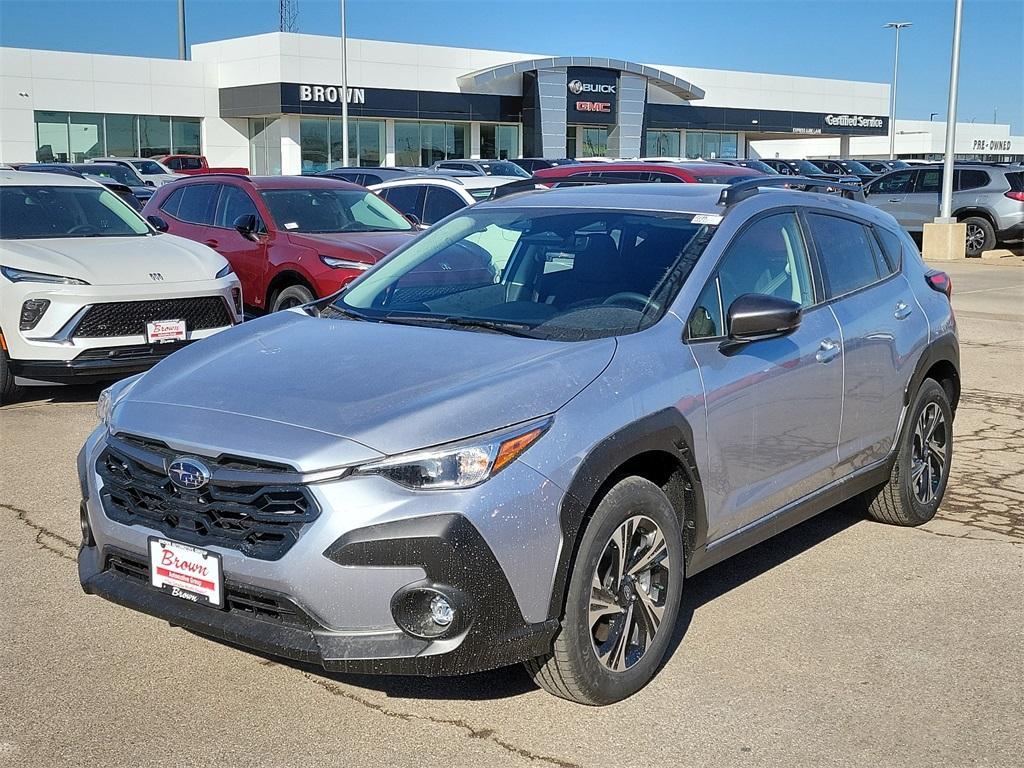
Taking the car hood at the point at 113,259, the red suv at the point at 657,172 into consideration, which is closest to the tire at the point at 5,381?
the car hood at the point at 113,259

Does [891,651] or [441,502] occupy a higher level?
[441,502]

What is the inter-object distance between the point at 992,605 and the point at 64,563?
403cm

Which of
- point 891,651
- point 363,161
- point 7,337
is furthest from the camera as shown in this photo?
point 363,161

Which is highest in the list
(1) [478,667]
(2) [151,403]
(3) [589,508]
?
(2) [151,403]

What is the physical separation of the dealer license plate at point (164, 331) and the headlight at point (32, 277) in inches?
21.3

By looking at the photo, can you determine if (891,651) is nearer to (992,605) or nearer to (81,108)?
(992,605)

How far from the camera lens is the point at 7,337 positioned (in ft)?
27.2

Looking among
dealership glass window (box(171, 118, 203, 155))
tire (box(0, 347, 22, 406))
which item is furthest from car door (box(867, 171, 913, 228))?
dealership glass window (box(171, 118, 203, 155))

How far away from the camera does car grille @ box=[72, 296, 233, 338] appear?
8297 mm

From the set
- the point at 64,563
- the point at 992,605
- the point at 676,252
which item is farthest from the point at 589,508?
the point at 64,563

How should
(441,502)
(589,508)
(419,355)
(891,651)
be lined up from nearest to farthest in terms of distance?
(441,502) → (589,508) → (419,355) → (891,651)

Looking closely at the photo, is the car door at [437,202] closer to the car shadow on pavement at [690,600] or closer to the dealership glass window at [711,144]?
the car shadow on pavement at [690,600]

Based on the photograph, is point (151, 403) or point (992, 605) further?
point (992, 605)

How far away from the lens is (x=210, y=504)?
3570 mm
